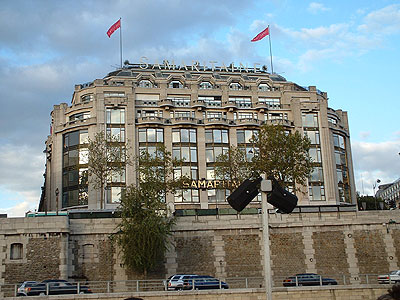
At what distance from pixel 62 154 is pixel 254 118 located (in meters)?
31.7

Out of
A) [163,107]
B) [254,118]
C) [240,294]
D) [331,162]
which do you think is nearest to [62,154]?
[163,107]

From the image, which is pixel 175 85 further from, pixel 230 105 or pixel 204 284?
pixel 204 284

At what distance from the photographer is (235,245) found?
160 ft

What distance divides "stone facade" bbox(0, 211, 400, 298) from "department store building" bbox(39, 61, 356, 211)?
27.0 m

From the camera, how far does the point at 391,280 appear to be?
39344mm

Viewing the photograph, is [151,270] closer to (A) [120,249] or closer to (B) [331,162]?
(A) [120,249]

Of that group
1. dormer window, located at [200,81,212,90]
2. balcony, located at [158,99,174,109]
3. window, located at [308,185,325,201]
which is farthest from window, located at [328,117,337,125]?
balcony, located at [158,99,174,109]

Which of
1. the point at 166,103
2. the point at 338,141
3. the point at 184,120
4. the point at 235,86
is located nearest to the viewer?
the point at 184,120

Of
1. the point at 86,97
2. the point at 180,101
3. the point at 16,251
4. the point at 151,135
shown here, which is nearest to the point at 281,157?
the point at 151,135

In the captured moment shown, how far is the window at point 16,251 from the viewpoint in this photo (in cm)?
4309

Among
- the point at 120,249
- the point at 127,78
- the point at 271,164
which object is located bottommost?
the point at 120,249

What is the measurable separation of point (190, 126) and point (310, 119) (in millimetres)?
20605

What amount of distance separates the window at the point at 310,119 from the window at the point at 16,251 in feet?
185

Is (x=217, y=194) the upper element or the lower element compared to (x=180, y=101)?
lower
